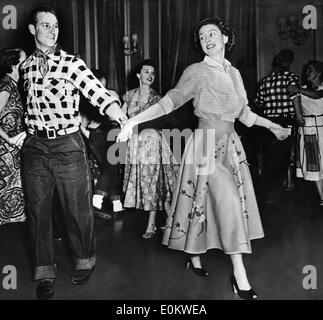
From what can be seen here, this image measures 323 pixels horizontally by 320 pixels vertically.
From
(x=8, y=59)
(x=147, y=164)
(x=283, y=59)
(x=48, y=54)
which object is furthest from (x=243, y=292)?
(x=8, y=59)

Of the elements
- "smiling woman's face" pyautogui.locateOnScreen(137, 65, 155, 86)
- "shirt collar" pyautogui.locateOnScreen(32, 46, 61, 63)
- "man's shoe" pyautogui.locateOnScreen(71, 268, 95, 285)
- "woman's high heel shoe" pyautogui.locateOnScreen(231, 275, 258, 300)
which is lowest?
"woman's high heel shoe" pyautogui.locateOnScreen(231, 275, 258, 300)

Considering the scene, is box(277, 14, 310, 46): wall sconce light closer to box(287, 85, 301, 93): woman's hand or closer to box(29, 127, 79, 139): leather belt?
box(287, 85, 301, 93): woman's hand

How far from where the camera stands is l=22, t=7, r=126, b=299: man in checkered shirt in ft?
5.92

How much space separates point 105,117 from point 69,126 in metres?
0.16

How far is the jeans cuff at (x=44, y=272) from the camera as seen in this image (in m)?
1.86

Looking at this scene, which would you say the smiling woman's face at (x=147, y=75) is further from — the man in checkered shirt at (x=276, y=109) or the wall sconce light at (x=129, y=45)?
the man in checkered shirt at (x=276, y=109)

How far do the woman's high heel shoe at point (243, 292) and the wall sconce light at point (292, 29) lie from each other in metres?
1.01

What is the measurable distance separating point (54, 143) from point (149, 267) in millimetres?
633

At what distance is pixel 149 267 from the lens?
1.91 m

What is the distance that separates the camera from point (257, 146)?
1.91 metres

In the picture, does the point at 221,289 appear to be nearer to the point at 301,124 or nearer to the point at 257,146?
the point at 257,146

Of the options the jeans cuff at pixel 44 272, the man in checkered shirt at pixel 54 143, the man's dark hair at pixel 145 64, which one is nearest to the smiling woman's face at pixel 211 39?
the man's dark hair at pixel 145 64

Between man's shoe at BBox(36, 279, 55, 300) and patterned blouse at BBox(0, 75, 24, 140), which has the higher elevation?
patterned blouse at BBox(0, 75, 24, 140)

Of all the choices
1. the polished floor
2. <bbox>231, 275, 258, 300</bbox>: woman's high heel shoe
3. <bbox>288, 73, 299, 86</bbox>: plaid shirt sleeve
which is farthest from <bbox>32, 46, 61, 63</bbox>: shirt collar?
<bbox>231, 275, 258, 300</bbox>: woman's high heel shoe
